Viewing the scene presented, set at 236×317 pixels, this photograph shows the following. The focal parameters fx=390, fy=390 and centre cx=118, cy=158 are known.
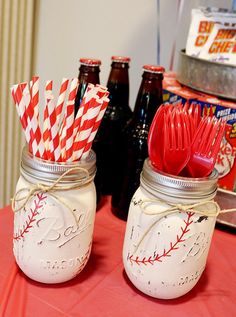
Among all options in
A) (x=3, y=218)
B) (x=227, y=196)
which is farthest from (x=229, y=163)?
(x=3, y=218)

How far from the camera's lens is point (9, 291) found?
50 centimetres

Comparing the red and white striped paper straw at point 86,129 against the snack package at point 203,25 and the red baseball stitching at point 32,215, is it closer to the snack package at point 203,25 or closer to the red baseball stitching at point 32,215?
the red baseball stitching at point 32,215

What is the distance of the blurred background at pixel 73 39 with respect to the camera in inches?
38.4

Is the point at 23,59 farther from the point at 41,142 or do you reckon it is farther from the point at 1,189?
the point at 41,142

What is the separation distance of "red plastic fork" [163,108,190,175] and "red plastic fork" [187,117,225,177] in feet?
0.05

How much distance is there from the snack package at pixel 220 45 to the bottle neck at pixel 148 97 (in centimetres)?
14

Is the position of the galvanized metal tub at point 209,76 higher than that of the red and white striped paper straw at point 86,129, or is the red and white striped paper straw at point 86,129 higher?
the galvanized metal tub at point 209,76

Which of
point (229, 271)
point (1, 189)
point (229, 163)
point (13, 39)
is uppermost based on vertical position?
point (13, 39)

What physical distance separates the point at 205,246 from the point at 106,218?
263 millimetres

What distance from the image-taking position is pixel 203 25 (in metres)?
0.75

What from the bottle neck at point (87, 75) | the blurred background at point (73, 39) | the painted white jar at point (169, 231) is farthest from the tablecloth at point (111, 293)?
the blurred background at point (73, 39)

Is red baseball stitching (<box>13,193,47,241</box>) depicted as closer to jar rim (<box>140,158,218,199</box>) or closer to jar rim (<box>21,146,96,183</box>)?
jar rim (<box>21,146,96,183</box>)

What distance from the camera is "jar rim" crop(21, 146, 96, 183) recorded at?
480 mm

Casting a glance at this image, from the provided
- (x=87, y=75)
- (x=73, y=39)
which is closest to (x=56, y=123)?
(x=87, y=75)
